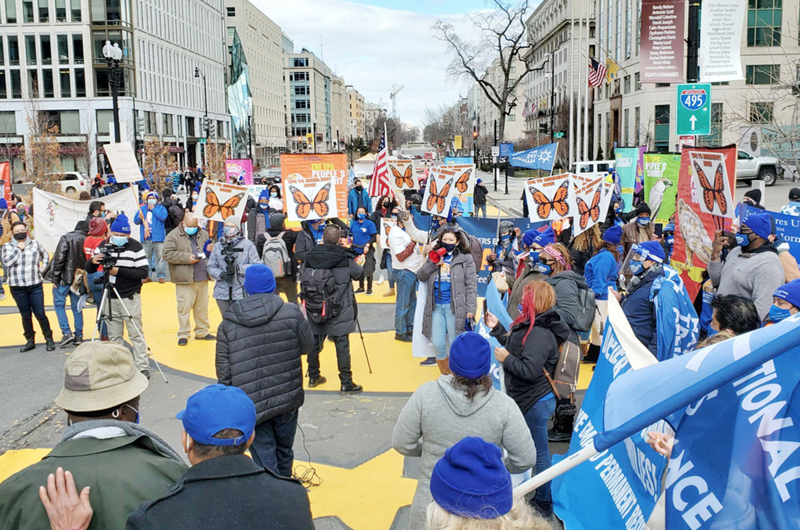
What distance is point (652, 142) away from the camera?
53.7 m

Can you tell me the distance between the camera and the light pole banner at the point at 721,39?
33.0ft

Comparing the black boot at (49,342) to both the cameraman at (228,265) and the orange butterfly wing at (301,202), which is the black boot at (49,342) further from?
the orange butterfly wing at (301,202)

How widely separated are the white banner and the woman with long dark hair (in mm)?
11496

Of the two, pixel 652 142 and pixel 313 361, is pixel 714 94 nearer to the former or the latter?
pixel 652 142

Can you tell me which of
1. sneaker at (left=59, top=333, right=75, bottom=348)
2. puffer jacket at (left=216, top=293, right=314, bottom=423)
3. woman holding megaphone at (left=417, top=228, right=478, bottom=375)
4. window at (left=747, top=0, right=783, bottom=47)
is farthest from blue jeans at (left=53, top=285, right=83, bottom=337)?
window at (left=747, top=0, right=783, bottom=47)

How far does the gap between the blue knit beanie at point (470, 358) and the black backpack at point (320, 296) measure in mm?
4072

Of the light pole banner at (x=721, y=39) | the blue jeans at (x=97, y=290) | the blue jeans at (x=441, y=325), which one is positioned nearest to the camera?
the blue jeans at (x=441, y=325)

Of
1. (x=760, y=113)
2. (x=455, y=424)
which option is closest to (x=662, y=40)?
(x=760, y=113)

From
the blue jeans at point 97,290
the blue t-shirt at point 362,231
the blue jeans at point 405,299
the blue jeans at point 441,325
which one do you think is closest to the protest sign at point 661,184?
the blue jeans at point 405,299

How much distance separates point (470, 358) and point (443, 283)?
4100 mm

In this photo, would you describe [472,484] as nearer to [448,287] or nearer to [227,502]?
[227,502]

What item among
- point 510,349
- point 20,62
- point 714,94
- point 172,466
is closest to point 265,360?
point 510,349

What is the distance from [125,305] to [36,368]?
1.84 metres

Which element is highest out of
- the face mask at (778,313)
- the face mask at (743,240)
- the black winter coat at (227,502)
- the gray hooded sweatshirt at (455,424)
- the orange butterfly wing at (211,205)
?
the orange butterfly wing at (211,205)
